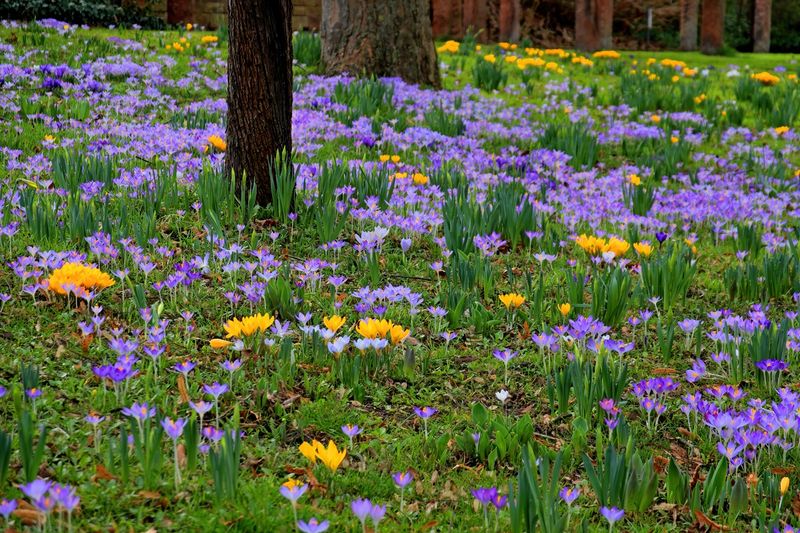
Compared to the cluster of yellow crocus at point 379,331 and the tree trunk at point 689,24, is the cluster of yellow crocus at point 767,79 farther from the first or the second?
the cluster of yellow crocus at point 379,331

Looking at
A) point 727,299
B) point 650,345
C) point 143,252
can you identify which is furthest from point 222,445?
point 727,299

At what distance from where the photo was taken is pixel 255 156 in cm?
401

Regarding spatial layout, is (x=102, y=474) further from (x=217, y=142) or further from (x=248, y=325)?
(x=217, y=142)

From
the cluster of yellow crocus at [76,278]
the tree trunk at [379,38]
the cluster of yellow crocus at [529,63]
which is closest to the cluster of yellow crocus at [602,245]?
the cluster of yellow crocus at [76,278]

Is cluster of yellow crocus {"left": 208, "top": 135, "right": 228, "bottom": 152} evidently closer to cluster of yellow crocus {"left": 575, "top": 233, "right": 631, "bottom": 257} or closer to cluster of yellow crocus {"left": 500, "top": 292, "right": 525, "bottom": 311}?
cluster of yellow crocus {"left": 575, "top": 233, "right": 631, "bottom": 257}

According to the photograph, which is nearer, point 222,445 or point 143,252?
point 222,445

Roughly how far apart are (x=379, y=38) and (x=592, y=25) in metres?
9.22

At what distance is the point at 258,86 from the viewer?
3875mm

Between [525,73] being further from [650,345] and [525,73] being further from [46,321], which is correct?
[46,321]

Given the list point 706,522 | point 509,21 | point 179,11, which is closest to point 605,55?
point 509,21

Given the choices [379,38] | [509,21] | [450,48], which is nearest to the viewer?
[379,38]

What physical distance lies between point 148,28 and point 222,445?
11073 mm

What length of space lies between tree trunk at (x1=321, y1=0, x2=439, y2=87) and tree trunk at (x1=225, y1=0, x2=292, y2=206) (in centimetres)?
410

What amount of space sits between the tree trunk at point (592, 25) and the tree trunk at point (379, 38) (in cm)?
838
